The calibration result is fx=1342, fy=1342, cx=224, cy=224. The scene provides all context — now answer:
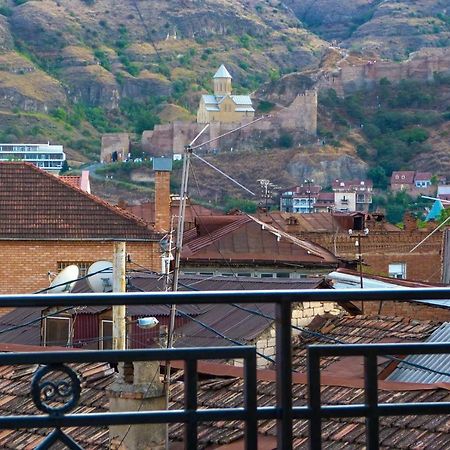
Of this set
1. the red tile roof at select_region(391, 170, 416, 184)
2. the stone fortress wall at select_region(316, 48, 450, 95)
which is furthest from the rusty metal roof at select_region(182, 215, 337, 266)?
the stone fortress wall at select_region(316, 48, 450, 95)

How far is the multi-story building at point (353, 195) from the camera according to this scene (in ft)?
298

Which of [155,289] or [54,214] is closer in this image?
[155,289]

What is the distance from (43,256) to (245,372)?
1762cm

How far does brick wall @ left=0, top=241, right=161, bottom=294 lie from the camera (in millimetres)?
19938

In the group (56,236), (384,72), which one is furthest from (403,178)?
(56,236)

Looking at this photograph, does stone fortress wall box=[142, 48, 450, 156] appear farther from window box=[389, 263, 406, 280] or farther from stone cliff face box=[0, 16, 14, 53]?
window box=[389, 263, 406, 280]

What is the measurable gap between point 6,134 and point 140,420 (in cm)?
11878

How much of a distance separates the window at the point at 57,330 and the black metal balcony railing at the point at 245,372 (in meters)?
10.7

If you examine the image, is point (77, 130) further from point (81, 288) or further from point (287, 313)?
point (287, 313)

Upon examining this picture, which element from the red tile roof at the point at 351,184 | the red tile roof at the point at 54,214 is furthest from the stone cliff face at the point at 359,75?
the red tile roof at the point at 54,214

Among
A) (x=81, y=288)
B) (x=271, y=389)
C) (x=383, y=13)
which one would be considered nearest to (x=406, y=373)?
(x=271, y=389)

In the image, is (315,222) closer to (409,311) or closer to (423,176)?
(409,311)

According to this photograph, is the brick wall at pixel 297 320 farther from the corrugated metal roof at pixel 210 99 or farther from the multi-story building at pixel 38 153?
the corrugated metal roof at pixel 210 99

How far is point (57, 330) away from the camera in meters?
13.8
